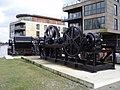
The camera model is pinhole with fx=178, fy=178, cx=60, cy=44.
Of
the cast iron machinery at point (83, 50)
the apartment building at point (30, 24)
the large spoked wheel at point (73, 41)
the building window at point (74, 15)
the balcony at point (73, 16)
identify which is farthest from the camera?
the apartment building at point (30, 24)

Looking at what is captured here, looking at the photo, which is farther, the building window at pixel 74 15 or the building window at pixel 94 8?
the building window at pixel 74 15

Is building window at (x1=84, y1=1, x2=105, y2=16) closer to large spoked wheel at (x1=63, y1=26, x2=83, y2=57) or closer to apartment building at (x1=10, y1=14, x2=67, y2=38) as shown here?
large spoked wheel at (x1=63, y1=26, x2=83, y2=57)

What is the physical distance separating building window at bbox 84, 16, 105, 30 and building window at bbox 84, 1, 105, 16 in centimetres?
107

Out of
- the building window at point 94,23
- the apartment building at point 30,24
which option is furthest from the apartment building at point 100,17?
the apartment building at point 30,24

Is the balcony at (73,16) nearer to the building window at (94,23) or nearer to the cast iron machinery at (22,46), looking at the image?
the building window at (94,23)

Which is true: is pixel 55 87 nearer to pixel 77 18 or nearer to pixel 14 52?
pixel 14 52

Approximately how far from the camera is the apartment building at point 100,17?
25422 millimetres

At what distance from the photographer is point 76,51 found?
969 centimetres

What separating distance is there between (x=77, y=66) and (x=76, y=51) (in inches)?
33.2

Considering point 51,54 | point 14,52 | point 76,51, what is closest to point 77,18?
point 14,52

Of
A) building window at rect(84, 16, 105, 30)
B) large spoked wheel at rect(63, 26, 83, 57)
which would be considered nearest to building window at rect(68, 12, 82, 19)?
building window at rect(84, 16, 105, 30)

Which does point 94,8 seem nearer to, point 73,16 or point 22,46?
point 73,16

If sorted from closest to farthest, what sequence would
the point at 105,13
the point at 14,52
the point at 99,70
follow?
the point at 99,70, the point at 14,52, the point at 105,13

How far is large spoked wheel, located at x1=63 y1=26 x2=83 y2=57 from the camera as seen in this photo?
31.3ft
